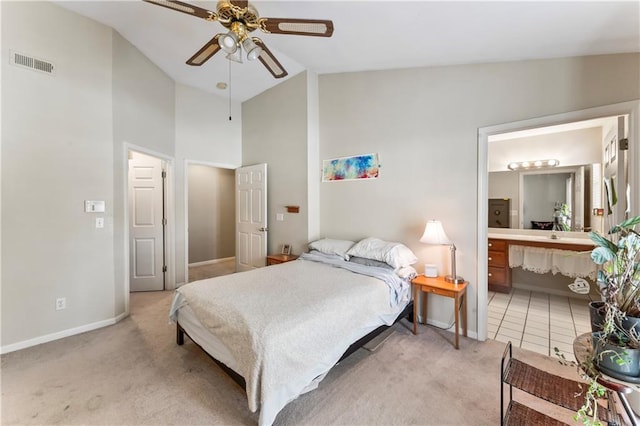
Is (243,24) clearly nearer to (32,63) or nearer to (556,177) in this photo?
(32,63)

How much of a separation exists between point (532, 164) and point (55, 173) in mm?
6089

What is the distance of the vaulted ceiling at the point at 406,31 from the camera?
1735 millimetres

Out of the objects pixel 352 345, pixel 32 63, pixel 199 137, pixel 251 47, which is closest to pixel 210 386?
pixel 352 345

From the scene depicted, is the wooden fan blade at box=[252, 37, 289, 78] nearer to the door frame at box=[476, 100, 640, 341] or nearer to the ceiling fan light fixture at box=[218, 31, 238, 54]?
the ceiling fan light fixture at box=[218, 31, 238, 54]

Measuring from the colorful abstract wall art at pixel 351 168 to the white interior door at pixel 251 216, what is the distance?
45.5 inches

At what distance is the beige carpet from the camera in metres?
1.63

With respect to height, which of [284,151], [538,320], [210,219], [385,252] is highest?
[284,151]

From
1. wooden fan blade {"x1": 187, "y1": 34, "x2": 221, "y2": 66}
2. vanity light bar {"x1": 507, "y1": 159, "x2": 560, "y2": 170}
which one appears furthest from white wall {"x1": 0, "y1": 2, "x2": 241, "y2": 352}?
vanity light bar {"x1": 507, "y1": 159, "x2": 560, "y2": 170}

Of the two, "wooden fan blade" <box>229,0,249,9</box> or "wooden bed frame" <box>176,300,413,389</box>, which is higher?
"wooden fan blade" <box>229,0,249,9</box>

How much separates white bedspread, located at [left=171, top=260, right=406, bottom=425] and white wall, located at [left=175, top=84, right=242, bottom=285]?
2.28 m

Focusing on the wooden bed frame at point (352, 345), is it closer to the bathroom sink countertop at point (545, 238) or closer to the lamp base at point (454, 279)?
the lamp base at point (454, 279)

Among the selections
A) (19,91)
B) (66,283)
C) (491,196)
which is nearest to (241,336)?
(66,283)

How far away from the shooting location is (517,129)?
2.39 m

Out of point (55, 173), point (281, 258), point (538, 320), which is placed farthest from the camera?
point (281, 258)
